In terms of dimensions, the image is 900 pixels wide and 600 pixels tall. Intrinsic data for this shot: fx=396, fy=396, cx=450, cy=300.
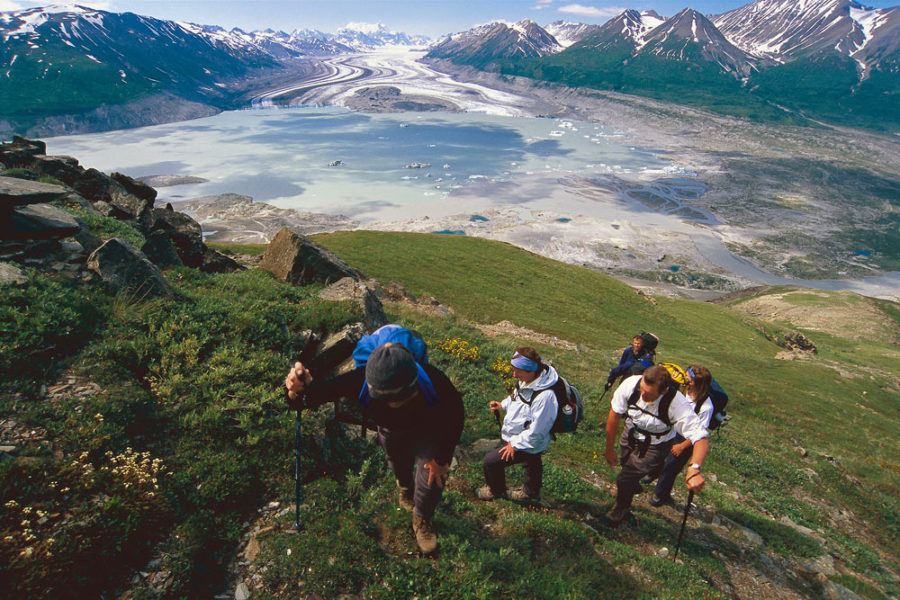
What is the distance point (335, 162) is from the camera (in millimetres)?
162000

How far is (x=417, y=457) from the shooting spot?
5.97 metres

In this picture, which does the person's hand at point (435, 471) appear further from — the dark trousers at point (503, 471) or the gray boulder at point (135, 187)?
the gray boulder at point (135, 187)

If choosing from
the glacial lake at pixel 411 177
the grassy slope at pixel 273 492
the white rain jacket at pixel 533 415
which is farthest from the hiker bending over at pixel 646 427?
the glacial lake at pixel 411 177

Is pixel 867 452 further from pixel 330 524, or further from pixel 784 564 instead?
pixel 330 524

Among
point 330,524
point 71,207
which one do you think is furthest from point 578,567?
point 71,207

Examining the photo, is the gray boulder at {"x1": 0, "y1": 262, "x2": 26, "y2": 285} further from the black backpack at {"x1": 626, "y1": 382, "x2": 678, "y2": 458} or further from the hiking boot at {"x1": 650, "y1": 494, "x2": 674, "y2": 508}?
the hiking boot at {"x1": 650, "y1": 494, "x2": 674, "y2": 508}

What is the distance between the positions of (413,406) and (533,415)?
2.51m

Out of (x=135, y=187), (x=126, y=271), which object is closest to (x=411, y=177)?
(x=135, y=187)

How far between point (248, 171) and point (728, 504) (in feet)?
559

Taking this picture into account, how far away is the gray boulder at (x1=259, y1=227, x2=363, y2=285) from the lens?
18.4 metres

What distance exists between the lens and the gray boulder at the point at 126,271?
33.7 feet

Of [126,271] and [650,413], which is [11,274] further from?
[650,413]

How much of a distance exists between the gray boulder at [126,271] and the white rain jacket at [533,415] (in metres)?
9.57

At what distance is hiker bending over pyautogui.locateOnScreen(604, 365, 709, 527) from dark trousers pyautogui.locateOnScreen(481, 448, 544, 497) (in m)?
1.42
